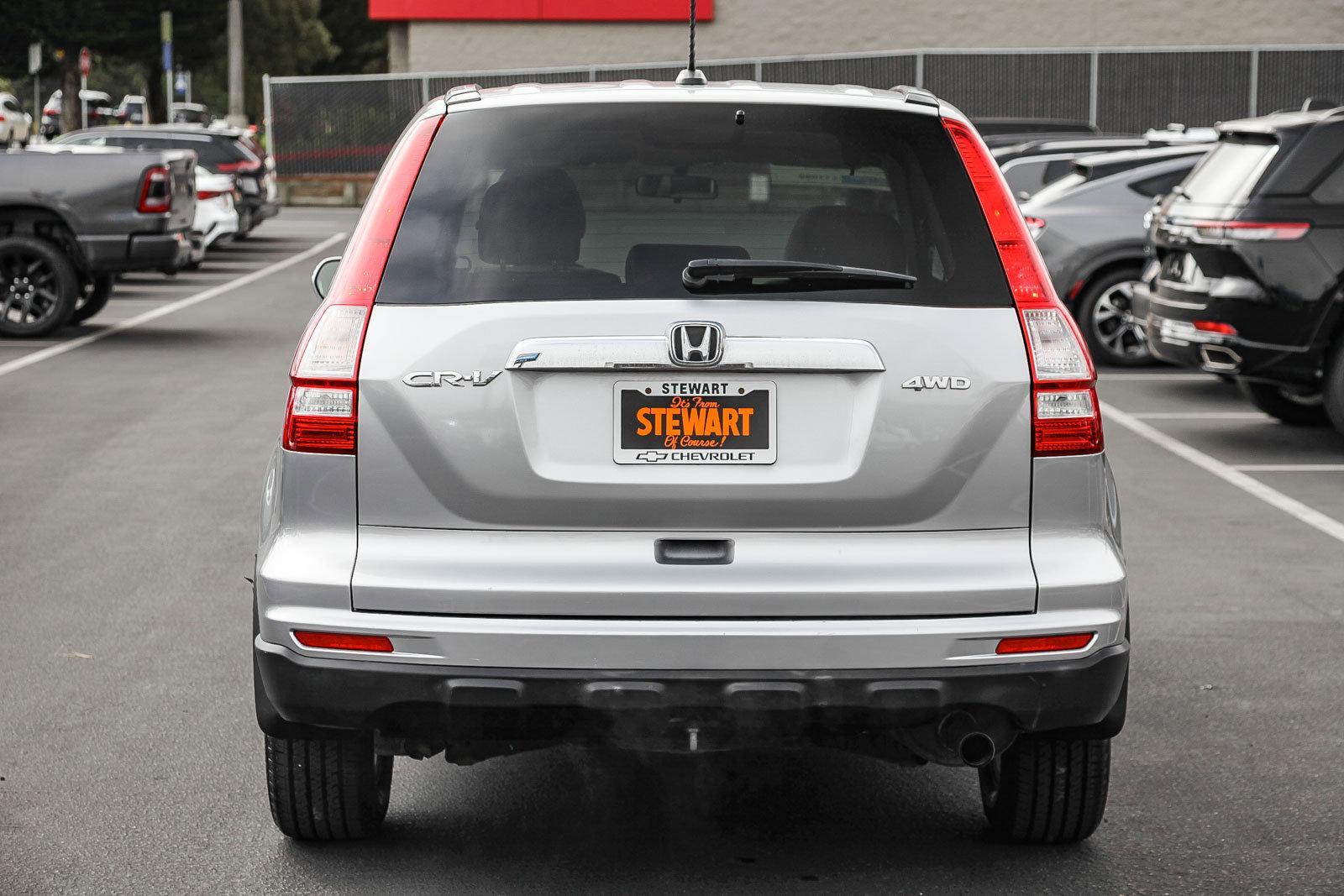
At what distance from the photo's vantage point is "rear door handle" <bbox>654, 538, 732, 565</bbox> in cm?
383

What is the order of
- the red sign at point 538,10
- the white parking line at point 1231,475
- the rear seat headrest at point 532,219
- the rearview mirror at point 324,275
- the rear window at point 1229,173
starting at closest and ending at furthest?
the rear seat headrest at point 532,219 → the rearview mirror at point 324,275 → the white parking line at point 1231,475 → the rear window at point 1229,173 → the red sign at point 538,10

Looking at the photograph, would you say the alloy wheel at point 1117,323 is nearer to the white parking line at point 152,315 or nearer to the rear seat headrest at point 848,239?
the white parking line at point 152,315

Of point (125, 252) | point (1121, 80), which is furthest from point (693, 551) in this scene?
point (1121, 80)

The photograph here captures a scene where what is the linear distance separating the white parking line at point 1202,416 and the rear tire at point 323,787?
8708 mm

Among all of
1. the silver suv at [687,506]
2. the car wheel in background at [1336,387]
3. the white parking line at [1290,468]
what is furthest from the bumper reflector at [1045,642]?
the car wheel in background at [1336,387]

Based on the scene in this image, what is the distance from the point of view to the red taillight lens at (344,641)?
12.6 ft

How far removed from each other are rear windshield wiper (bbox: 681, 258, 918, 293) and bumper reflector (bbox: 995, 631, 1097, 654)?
2.48 feet

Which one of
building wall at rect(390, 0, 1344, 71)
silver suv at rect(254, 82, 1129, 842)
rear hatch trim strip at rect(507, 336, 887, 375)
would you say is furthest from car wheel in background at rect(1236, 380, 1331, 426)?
building wall at rect(390, 0, 1344, 71)

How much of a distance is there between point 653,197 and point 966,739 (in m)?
1.43

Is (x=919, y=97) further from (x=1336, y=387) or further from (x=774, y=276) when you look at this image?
(x=1336, y=387)

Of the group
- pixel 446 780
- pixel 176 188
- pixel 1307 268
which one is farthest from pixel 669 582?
pixel 176 188

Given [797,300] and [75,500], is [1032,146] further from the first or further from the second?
[797,300]

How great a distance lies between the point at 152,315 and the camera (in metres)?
19.2

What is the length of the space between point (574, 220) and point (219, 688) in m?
2.38
